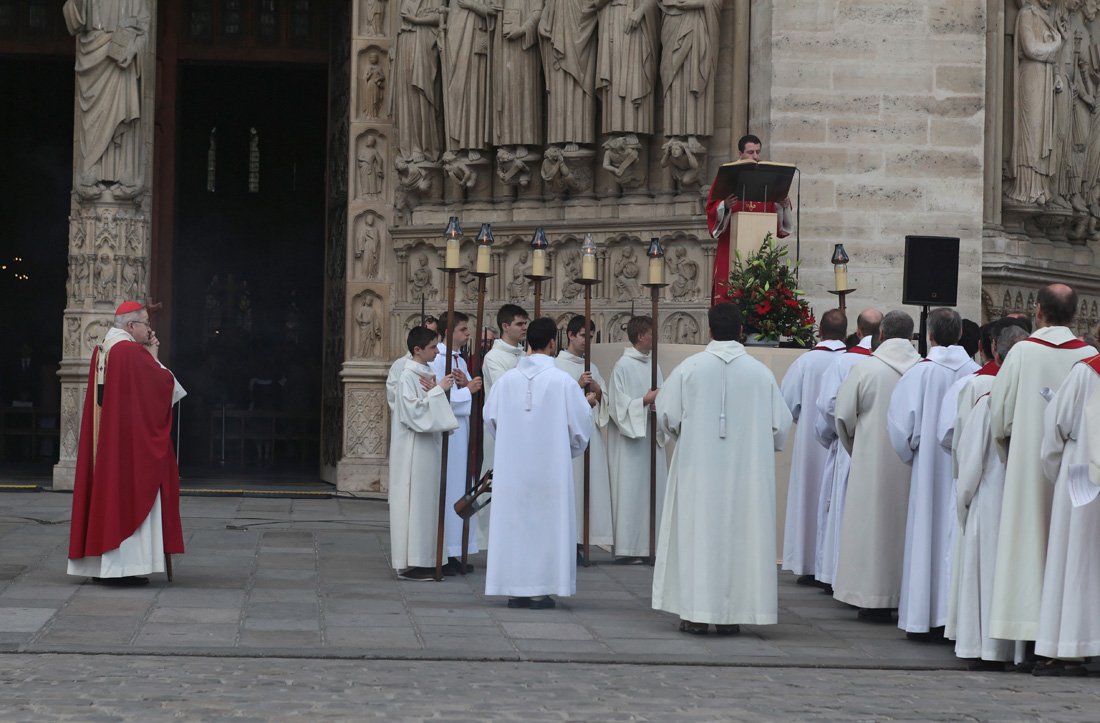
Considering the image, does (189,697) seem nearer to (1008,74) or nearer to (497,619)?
(497,619)

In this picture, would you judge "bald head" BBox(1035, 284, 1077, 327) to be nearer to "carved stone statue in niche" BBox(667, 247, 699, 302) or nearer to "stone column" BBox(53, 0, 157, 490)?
"carved stone statue in niche" BBox(667, 247, 699, 302)

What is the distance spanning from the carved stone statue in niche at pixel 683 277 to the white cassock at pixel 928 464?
568 centimetres

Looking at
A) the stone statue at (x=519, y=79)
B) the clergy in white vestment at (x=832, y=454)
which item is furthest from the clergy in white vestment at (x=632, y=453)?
the stone statue at (x=519, y=79)

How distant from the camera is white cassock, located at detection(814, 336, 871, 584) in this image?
10.1 meters

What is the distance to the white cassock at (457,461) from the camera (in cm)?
1099

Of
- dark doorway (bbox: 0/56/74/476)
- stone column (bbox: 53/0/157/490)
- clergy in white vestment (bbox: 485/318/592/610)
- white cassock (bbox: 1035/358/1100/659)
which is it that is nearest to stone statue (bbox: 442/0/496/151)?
stone column (bbox: 53/0/157/490)

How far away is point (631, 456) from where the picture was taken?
11953 millimetres

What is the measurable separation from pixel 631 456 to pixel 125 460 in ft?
12.6

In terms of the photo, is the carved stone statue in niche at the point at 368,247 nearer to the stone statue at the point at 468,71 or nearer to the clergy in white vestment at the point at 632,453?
the stone statue at the point at 468,71

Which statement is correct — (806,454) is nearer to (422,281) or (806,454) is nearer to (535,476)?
(535,476)

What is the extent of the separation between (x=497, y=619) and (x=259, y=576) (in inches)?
82.6

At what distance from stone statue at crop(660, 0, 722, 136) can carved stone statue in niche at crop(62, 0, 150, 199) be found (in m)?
5.23

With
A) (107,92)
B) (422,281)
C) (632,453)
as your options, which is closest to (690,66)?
(422,281)

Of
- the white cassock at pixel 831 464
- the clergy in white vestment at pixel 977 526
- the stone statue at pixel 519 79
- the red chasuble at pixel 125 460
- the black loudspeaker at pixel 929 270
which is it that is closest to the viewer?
the clergy in white vestment at pixel 977 526
